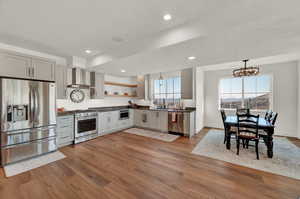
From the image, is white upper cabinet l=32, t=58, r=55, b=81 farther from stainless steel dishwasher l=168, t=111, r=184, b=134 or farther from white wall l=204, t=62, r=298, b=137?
white wall l=204, t=62, r=298, b=137

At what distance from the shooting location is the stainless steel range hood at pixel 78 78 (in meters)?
3.88

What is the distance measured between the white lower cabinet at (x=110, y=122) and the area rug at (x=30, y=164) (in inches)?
60.6

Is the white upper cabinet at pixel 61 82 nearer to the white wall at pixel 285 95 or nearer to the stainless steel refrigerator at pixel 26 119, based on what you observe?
the stainless steel refrigerator at pixel 26 119

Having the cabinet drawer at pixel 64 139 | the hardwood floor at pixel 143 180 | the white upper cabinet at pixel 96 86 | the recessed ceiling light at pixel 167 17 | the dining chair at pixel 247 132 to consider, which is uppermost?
the recessed ceiling light at pixel 167 17

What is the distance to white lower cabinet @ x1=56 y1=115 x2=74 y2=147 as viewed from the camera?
3324 mm

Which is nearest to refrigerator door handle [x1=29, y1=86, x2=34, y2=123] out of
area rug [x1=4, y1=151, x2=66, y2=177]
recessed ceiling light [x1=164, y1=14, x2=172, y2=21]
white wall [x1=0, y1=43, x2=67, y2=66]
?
area rug [x1=4, y1=151, x2=66, y2=177]

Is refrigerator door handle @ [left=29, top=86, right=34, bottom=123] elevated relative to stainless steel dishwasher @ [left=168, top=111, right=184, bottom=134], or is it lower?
elevated

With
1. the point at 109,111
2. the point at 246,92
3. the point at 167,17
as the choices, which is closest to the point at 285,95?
the point at 246,92

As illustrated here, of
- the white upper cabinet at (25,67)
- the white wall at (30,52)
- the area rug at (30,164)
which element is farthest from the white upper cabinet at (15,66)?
the area rug at (30,164)

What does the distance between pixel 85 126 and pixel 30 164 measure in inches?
59.4

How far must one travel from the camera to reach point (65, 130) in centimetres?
345

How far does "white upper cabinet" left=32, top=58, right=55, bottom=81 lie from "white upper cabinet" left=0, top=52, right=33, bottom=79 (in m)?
0.10

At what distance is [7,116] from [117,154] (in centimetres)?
236

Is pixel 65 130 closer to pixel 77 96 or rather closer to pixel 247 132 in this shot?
pixel 77 96
